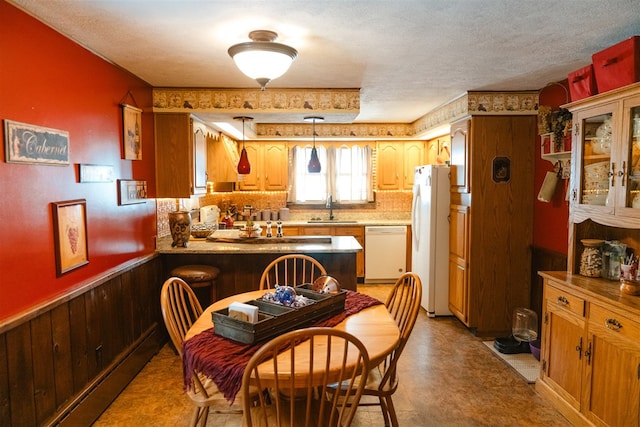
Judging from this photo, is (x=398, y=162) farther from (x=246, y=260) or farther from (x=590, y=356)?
(x=590, y=356)

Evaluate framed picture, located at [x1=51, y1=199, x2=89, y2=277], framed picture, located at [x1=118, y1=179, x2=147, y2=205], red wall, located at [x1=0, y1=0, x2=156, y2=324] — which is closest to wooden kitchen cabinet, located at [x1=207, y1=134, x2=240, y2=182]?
framed picture, located at [x1=118, y1=179, x2=147, y2=205]

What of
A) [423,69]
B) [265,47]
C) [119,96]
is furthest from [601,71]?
[119,96]

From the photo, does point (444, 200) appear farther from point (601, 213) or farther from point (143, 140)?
point (143, 140)

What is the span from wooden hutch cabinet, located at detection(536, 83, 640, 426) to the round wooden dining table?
1231 millimetres

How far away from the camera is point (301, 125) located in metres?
6.05

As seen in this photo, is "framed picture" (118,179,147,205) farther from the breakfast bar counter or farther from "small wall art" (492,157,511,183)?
"small wall art" (492,157,511,183)

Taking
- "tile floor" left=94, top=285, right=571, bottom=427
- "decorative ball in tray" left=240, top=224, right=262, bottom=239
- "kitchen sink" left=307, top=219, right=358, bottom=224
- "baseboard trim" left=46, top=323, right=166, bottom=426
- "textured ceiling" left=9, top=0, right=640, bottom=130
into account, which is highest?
"textured ceiling" left=9, top=0, right=640, bottom=130

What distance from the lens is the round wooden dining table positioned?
1.81 meters

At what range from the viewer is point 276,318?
6.21ft

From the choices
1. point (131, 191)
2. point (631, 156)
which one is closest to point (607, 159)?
point (631, 156)

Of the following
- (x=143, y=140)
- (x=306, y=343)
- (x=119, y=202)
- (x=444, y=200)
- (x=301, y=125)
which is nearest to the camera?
(x=306, y=343)

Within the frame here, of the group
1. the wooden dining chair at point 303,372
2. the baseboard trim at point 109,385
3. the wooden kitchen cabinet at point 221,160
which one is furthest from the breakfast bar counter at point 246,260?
the wooden dining chair at point 303,372

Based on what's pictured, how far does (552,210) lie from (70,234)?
3787mm

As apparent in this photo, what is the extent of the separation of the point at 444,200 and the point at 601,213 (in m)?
2.02
